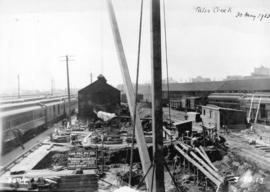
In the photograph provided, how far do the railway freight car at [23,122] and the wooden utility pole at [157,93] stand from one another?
14485 mm

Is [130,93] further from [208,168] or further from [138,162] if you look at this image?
[138,162]

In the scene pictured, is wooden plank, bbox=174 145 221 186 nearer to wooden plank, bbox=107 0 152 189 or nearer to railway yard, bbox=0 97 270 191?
railway yard, bbox=0 97 270 191

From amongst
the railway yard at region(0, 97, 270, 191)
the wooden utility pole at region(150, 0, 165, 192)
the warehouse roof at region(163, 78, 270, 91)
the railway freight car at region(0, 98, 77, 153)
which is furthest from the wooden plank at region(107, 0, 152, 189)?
the warehouse roof at region(163, 78, 270, 91)

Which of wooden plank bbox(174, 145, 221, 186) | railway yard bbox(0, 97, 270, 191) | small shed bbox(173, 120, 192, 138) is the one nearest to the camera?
railway yard bbox(0, 97, 270, 191)

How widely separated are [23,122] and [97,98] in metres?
13.0

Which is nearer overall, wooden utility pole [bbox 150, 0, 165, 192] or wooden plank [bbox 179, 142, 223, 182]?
wooden utility pole [bbox 150, 0, 165, 192]

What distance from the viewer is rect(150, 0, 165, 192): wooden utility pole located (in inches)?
168

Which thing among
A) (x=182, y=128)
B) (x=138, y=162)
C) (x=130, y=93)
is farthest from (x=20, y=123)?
(x=130, y=93)

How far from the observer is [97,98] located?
33.6m

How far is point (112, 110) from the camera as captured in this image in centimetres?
→ 3394

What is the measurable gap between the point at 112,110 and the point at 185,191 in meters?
21.2

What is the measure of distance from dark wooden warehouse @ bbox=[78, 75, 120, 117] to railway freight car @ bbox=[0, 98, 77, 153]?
3892mm

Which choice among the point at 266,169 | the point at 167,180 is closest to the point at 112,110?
the point at 167,180

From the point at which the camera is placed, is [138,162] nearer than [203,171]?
No
